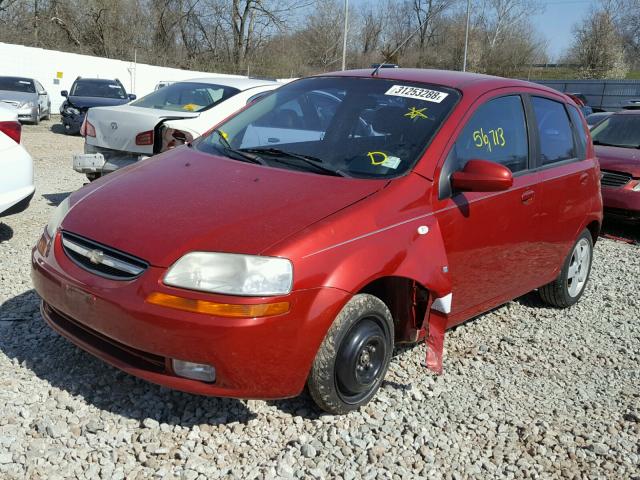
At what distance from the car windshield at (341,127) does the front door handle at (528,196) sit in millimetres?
810

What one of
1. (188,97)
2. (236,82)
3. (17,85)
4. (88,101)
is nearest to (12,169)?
(188,97)

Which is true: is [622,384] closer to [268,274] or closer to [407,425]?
[407,425]

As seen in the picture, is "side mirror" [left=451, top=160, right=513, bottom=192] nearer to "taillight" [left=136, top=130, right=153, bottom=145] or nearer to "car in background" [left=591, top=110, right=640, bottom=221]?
"taillight" [left=136, top=130, right=153, bottom=145]

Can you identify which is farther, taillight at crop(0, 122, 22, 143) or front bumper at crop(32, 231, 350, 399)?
taillight at crop(0, 122, 22, 143)

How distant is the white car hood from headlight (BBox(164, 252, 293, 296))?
4594 millimetres

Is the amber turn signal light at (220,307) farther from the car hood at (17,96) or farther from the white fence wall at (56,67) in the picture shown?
the white fence wall at (56,67)

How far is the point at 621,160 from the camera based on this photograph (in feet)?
26.4

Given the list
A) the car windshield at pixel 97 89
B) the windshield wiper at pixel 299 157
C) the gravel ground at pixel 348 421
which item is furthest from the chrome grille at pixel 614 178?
the car windshield at pixel 97 89

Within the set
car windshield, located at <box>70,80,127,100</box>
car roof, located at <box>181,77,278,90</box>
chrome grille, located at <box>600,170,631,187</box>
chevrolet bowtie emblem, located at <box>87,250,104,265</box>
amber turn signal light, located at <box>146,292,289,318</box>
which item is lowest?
amber turn signal light, located at <box>146,292,289,318</box>

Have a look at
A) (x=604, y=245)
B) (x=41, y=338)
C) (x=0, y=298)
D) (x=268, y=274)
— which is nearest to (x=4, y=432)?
(x=41, y=338)

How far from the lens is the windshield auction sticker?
372 centimetres

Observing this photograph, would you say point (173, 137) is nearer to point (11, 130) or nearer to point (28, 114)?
point (11, 130)

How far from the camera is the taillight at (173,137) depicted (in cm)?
682

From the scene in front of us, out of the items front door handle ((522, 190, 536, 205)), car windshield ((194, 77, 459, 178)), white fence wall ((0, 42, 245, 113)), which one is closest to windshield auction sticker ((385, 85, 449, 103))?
car windshield ((194, 77, 459, 178))
